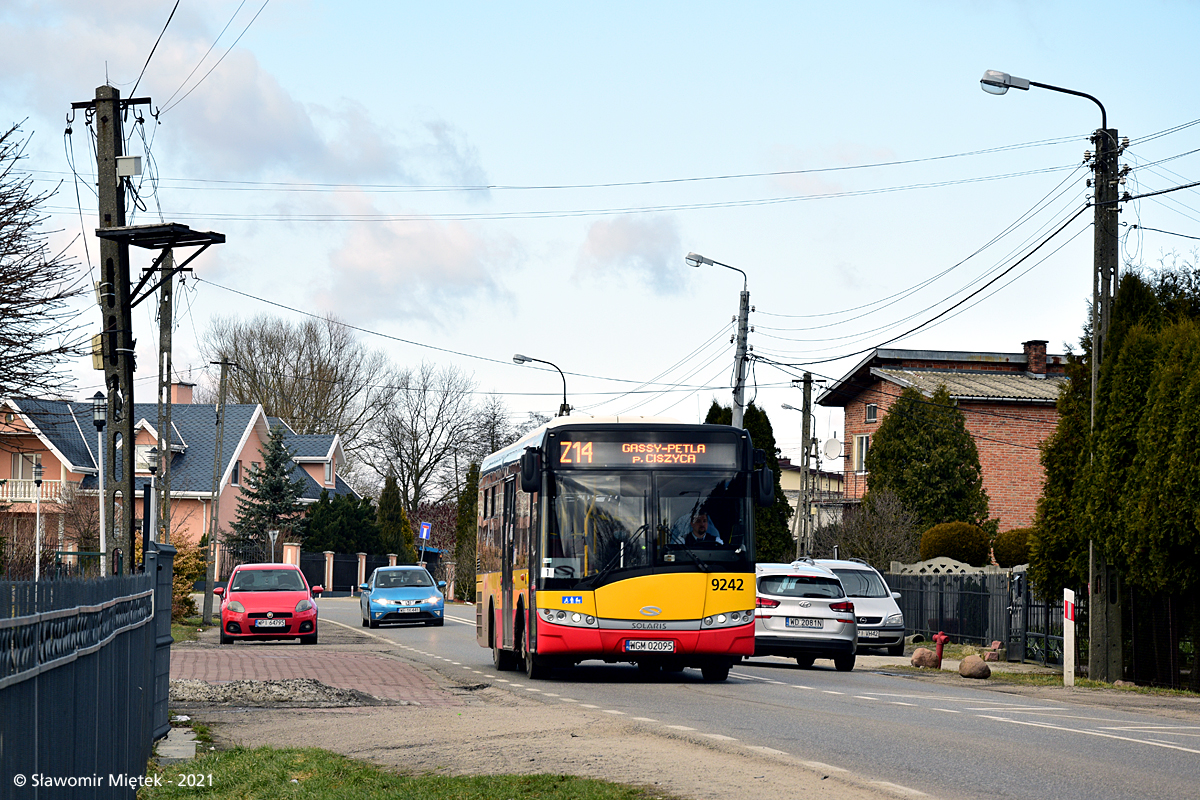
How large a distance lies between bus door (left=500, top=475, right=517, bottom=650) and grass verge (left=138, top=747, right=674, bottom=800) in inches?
414

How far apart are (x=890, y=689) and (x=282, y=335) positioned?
62002 mm

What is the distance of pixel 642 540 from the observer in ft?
62.1

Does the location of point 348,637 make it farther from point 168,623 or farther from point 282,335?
point 282,335

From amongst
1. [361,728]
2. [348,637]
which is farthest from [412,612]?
[361,728]

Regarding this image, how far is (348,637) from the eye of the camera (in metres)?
34.0

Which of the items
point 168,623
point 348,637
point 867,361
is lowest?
point 348,637

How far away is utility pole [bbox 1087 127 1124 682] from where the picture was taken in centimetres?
2267

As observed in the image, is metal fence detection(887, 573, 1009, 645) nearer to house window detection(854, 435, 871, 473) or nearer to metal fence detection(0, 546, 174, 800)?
metal fence detection(0, 546, 174, 800)

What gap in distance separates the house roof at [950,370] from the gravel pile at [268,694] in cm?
4335

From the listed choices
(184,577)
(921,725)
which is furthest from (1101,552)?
(184,577)

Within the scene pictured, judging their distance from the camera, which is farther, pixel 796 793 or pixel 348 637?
pixel 348 637

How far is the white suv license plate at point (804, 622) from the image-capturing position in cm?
2355

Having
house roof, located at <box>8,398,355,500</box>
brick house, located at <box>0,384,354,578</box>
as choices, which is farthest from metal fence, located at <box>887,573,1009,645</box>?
house roof, located at <box>8,398,355,500</box>

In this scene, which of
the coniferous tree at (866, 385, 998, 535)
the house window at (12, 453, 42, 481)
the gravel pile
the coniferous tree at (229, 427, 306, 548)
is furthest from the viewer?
the coniferous tree at (229, 427, 306, 548)
